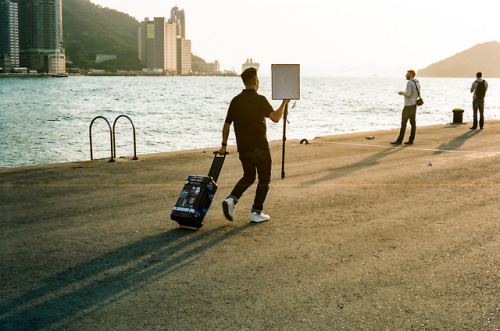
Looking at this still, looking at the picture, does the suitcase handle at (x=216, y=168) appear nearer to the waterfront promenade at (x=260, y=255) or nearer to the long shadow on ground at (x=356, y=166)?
the waterfront promenade at (x=260, y=255)

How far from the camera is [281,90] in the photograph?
10.1 m

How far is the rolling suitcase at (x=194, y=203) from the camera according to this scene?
22.9 ft

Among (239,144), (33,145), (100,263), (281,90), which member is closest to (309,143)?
(281,90)

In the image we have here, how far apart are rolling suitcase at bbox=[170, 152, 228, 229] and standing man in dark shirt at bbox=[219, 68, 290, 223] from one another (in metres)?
0.29

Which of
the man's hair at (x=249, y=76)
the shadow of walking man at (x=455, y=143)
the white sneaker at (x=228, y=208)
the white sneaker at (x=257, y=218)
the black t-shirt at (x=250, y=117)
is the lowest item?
Result: the white sneaker at (x=257, y=218)

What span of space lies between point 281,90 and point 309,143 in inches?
280

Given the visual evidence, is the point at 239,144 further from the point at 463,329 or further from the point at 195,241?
the point at 463,329

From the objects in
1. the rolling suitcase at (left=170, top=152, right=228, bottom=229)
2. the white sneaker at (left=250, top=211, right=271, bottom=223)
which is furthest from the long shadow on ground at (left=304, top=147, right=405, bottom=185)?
the rolling suitcase at (left=170, top=152, right=228, bottom=229)

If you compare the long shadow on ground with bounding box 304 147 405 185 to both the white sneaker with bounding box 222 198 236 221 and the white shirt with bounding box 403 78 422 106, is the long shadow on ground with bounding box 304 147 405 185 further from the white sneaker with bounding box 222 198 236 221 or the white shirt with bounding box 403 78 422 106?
the white sneaker with bounding box 222 198 236 221

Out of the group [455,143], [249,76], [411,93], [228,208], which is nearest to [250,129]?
[249,76]

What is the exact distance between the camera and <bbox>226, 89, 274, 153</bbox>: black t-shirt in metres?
7.15

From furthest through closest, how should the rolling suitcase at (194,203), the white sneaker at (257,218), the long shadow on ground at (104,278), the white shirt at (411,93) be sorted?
the white shirt at (411,93)
the white sneaker at (257,218)
the rolling suitcase at (194,203)
the long shadow on ground at (104,278)

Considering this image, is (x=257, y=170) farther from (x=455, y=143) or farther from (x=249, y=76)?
(x=455, y=143)

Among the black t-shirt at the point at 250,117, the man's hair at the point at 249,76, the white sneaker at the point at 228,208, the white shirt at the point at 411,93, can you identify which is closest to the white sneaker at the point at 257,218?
the white sneaker at the point at 228,208
